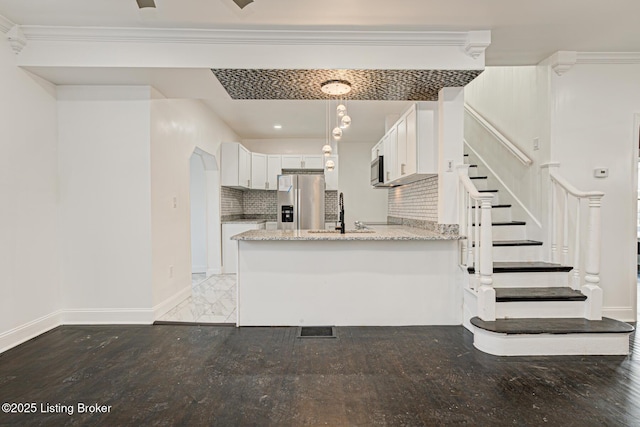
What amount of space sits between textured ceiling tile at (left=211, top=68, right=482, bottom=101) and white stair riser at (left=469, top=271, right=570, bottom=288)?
73.5 inches

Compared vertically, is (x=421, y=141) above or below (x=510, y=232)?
above

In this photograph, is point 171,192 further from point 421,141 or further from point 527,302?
point 527,302

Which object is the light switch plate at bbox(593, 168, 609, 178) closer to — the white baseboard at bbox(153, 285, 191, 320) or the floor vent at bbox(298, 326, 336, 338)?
the floor vent at bbox(298, 326, 336, 338)

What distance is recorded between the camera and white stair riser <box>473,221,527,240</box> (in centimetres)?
351

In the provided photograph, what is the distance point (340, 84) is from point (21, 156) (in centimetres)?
287

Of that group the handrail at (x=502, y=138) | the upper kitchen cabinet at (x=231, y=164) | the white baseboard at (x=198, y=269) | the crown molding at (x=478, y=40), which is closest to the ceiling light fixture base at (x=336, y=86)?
the crown molding at (x=478, y=40)

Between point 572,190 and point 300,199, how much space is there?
170 inches

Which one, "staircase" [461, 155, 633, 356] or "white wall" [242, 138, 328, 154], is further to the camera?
"white wall" [242, 138, 328, 154]

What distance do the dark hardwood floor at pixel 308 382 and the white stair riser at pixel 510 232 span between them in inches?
49.6

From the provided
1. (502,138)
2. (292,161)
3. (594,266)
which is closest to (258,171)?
(292,161)

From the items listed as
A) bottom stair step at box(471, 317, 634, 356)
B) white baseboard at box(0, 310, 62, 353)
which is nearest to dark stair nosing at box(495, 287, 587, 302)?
bottom stair step at box(471, 317, 634, 356)

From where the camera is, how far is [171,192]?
371cm

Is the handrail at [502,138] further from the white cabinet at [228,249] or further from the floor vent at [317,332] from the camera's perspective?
the white cabinet at [228,249]

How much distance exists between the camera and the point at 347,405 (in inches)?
72.8
